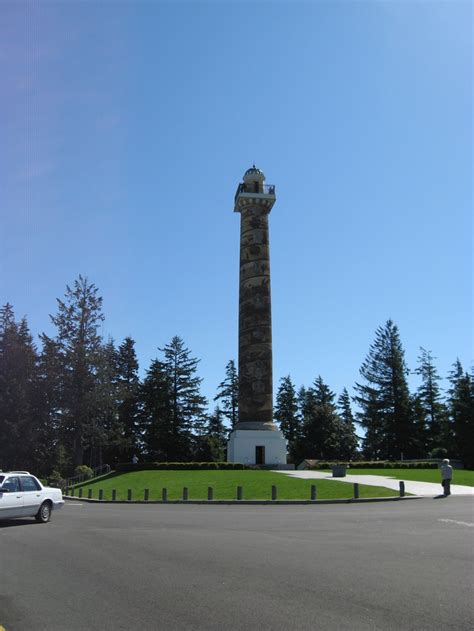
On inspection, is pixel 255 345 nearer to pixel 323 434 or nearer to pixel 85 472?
pixel 85 472

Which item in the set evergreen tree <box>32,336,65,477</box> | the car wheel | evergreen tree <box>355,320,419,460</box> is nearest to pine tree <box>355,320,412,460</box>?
evergreen tree <box>355,320,419,460</box>

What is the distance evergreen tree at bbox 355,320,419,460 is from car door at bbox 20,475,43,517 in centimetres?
6012

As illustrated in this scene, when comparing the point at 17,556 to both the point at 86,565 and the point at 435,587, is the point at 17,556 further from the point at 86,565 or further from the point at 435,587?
the point at 435,587

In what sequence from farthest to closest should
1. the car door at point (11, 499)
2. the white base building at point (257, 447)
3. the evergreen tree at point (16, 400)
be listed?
the evergreen tree at point (16, 400) → the white base building at point (257, 447) → the car door at point (11, 499)

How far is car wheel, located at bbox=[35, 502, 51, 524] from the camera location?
15.9 meters

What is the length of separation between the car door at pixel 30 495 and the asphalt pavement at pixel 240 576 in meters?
0.52

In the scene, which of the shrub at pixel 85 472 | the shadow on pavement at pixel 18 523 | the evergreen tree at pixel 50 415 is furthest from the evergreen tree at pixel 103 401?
the shadow on pavement at pixel 18 523

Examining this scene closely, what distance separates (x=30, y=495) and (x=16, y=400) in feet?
167

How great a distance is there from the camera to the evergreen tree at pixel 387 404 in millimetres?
72312

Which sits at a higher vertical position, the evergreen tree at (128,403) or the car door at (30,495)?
the evergreen tree at (128,403)

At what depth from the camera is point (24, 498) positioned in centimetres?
1521

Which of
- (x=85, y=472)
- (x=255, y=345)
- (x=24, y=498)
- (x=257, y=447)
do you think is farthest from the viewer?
(x=255, y=345)

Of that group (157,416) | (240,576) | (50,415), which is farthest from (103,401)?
(240,576)

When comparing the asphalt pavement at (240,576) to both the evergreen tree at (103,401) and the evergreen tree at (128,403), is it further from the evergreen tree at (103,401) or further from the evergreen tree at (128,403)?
the evergreen tree at (128,403)
